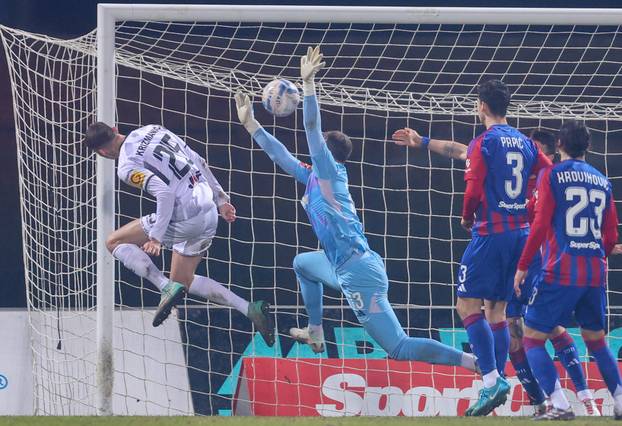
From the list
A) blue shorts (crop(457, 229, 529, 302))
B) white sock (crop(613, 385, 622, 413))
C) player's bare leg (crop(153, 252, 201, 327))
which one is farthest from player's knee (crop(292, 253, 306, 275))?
white sock (crop(613, 385, 622, 413))

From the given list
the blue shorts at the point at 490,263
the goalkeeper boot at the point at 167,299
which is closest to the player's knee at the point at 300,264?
the goalkeeper boot at the point at 167,299

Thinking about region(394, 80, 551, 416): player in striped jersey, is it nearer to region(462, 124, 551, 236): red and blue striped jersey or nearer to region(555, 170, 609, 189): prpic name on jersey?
region(462, 124, 551, 236): red and blue striped jersey

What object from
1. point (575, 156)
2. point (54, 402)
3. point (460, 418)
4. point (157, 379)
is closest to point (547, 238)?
point (575, 156)

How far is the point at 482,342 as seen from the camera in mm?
6344

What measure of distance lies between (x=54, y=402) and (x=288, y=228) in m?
2.66

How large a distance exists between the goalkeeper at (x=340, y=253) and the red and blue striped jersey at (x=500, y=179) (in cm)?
97

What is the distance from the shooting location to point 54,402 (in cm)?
811

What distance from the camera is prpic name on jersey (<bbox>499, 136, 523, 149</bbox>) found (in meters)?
6.31

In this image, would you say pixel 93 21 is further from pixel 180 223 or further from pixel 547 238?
pixel 547 238

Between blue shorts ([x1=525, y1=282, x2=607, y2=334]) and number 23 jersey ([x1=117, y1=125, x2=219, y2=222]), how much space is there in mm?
2155

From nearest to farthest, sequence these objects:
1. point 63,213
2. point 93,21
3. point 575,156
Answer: point 575,156
point 63,213
point 93,21

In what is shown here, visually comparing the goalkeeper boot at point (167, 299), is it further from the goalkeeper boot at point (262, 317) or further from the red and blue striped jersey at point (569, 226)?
the red and blue striped jersey at point (569, 226)

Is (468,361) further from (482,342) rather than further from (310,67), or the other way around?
(310,67)

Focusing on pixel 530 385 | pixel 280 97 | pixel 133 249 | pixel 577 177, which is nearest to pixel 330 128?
pixel 280 97
